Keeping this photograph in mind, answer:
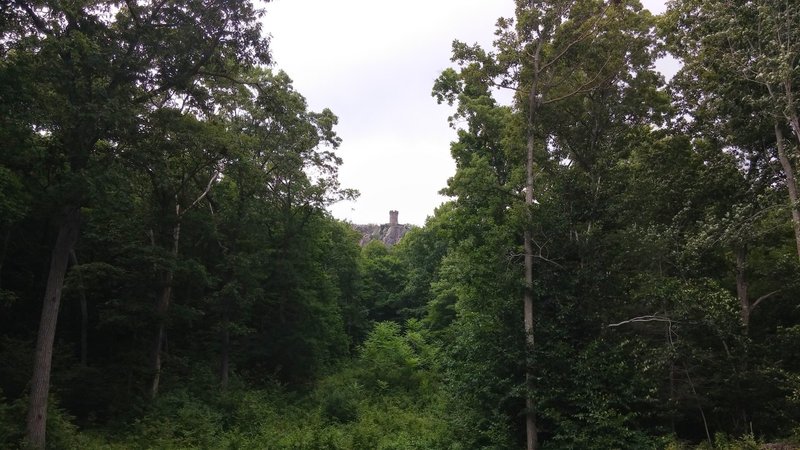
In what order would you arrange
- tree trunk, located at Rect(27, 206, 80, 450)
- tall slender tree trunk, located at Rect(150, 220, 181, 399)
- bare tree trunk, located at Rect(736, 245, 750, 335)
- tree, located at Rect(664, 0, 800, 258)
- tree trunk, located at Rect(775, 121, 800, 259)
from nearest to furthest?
tree trunk, located at Rect(775, 121, 800, 259) < tree, located at Rect(664, 0, 800, 258) < tree trunk, located at Rect(27, 206, 80, 450) < bare tree trunk, located at Rect(736, 245, 750, 335) < tall slender tree trunk, located at Rect(150, 220, 181, 399)

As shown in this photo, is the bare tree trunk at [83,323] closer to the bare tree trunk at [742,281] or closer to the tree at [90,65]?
the tree at [90,65]

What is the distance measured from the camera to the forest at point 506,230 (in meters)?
11.3

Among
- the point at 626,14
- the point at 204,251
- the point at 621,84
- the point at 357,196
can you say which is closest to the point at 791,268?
the point at 621,84

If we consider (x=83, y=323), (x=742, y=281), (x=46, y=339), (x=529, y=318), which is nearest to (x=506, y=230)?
(x=529, y=318)

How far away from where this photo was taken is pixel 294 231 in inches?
945

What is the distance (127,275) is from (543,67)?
14196 millimetres

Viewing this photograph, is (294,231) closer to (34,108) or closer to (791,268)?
(34,108)

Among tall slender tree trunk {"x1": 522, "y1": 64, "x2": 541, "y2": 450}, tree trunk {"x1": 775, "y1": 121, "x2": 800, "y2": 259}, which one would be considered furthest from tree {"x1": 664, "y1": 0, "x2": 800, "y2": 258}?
tall slender tree trunk {"x1": 522, "y1": 64, "x2": 541, "y2": 450}

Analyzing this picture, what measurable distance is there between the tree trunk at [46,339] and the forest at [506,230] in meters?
0.06

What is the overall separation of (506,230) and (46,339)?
11.2 meters

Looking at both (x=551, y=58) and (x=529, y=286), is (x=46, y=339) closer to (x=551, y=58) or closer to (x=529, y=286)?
(x=529, y=286)

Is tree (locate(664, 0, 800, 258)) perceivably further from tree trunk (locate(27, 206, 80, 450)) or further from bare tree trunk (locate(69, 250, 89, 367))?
bare tree trunk (locate(69, 250, 89, 367))

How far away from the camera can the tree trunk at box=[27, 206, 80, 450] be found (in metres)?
11.3

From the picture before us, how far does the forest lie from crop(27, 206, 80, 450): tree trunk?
6 cm
